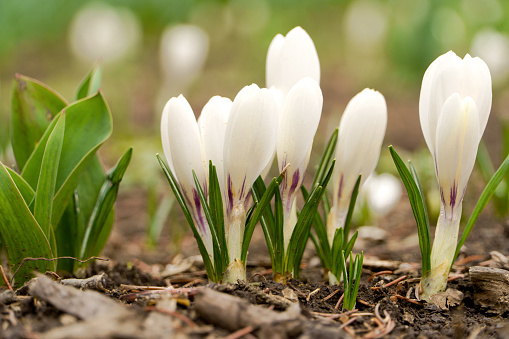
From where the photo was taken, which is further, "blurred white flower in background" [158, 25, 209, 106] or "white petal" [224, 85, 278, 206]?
"blurred white flower in background" [158, 25, 209, 106]

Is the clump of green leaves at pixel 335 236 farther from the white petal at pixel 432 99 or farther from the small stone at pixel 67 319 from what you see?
the small stone at pixel 67 319

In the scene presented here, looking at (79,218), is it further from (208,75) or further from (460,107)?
(208,75)

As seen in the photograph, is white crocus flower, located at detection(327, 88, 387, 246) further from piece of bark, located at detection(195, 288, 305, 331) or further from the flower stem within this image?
piece of bark, located at detection(195, 288, 305, 331)

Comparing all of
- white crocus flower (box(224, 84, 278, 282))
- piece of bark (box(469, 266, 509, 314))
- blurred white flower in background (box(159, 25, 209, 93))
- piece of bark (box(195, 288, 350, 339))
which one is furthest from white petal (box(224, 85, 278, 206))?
blurred white flower in background (box(159, 25, 209, 93))

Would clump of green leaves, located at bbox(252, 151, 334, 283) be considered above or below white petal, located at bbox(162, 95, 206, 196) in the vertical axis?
below

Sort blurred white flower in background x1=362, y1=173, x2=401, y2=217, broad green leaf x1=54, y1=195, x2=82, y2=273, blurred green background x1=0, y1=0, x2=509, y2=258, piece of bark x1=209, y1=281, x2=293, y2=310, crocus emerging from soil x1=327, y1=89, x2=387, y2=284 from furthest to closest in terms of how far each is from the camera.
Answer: blurred green background x1=0, y1=0, x2=509, y2=258 < blurred white flower in background x1=362, y1=173, x2=401, y2=217 < broad green leaf x1=54, y1=195, x2=82, y2=273 < crocus emerging from soil x1=327, y1=89, x2=387, y2=284 < piece of bark x1=209, y1=281, x2=293, y2=310

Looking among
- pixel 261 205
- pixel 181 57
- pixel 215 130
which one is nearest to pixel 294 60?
pixel 215 130

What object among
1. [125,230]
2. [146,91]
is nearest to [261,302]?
[125,230]
